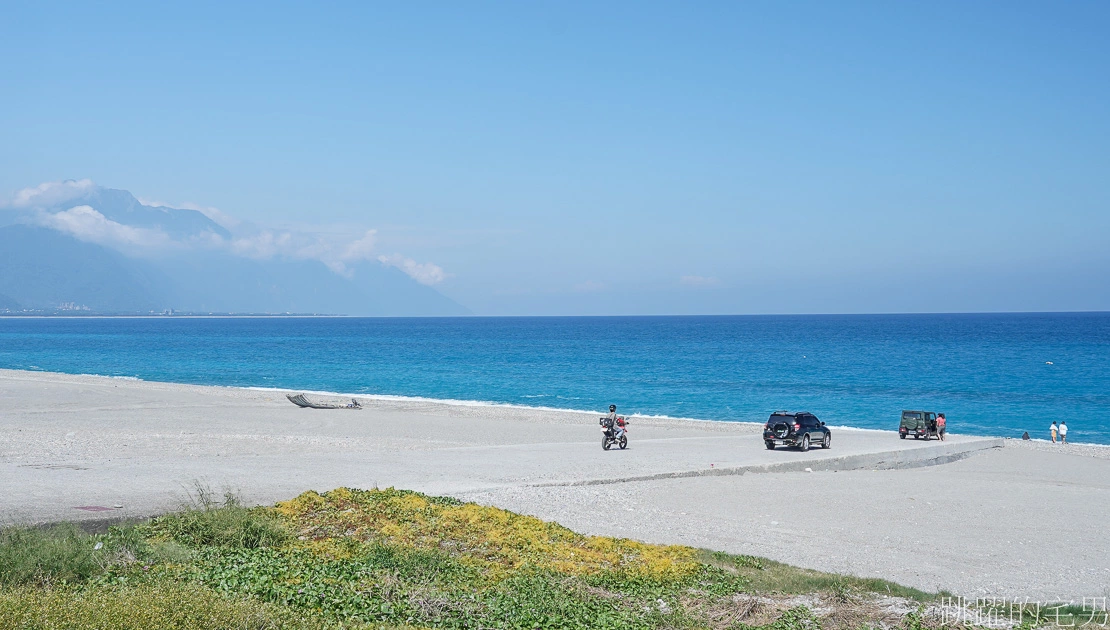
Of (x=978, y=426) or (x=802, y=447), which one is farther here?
(x=978, y=426)

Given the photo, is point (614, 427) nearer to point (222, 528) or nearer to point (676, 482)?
point (676, 482)

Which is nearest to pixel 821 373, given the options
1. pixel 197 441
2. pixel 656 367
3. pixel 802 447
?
pixel 656 367

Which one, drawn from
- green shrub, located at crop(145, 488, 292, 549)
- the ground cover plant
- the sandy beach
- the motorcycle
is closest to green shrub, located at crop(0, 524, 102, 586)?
the ground cover plant

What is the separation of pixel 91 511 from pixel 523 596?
7712 millimetres

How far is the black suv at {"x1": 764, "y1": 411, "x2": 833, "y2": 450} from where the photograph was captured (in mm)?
29391

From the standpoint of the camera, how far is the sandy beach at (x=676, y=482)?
46.3 ft

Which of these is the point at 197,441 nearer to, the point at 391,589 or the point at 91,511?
the point at 91,511


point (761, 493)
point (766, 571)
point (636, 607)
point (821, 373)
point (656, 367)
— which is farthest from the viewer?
point (656, 367)

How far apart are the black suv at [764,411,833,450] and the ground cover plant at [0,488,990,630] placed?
55.4 ft

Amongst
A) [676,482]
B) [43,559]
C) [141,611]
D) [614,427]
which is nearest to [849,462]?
[614,427]

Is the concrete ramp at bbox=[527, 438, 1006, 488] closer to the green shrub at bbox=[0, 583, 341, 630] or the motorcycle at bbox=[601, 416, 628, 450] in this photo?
the motorcycle at bbox=[601, 416, 628, 450]

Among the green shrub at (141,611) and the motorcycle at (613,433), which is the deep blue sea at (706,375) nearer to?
the motorcycle at (613,433)

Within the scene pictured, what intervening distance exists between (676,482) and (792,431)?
9.41 metres

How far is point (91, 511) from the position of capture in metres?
13.8
